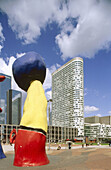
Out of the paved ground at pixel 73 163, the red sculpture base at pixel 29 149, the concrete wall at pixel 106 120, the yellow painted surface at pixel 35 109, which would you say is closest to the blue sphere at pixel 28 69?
the yellow painted surface at pixel 35 109

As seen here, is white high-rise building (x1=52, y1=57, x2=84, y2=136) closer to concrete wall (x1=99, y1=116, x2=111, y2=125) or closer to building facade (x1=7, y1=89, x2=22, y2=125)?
concrete wall (x1=99, y1=116, x2=111, y2=125)

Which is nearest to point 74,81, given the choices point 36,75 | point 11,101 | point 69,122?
point 69,122

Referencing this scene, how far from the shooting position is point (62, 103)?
439 ft

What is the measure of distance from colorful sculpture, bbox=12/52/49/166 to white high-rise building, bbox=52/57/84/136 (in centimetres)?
10777

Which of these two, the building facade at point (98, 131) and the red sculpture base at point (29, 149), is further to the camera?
the building facade at point (98, 131)

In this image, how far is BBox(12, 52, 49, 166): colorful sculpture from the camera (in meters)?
12.0

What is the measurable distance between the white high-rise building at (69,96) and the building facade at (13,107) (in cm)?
5481

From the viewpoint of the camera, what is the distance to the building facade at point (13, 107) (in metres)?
179

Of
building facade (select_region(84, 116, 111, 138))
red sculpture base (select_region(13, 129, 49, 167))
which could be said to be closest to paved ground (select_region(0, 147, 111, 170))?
red sculpture base (select_region(13, 129, 49, 167))

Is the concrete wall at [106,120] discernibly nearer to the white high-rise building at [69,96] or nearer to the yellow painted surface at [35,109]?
the white high-rise building at [69,96]

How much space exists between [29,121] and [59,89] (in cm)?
12609

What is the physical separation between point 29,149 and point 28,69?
5803 millimetres

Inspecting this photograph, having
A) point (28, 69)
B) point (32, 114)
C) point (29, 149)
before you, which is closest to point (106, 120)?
point (28, 69)

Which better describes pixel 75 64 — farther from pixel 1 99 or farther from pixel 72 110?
pixel 1 99
